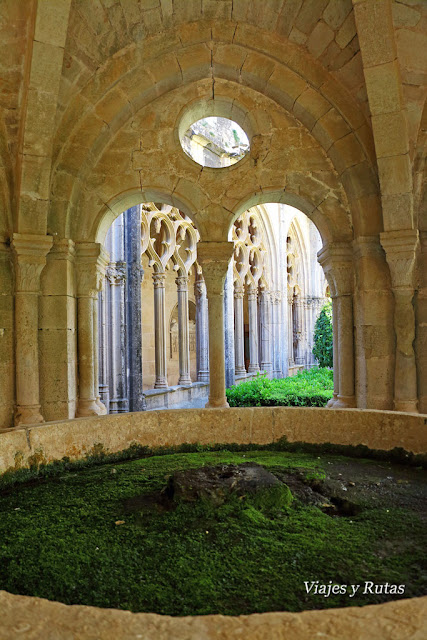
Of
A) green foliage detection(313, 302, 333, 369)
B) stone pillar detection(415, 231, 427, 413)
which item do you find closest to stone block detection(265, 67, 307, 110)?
stone pillar detection(415, 231, 427, 413)

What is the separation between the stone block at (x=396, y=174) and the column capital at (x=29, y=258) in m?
2.96

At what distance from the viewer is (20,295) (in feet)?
13.5

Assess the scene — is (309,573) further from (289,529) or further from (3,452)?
(3,452)

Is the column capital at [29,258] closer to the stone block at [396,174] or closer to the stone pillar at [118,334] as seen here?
the stone pillar at [118,334]

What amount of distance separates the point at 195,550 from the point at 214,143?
10133mm

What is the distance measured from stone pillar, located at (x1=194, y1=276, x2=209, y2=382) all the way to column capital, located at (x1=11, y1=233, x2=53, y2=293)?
551cm

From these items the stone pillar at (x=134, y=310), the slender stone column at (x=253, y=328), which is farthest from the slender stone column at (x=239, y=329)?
the stone pillar at (x=134, y=310)

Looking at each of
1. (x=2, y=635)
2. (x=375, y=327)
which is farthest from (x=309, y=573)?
(x=375, y=327)

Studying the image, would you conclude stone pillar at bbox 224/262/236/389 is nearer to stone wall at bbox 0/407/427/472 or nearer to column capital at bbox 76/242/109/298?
column capital at bbox 76/242/109/298

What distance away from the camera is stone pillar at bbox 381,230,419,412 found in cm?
404

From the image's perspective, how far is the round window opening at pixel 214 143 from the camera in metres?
9.98

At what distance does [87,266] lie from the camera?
4.49 metres

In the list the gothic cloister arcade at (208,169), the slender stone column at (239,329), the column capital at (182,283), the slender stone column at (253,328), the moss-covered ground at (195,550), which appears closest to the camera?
the moss-covered ground at (195,550)

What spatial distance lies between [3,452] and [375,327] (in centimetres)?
322
